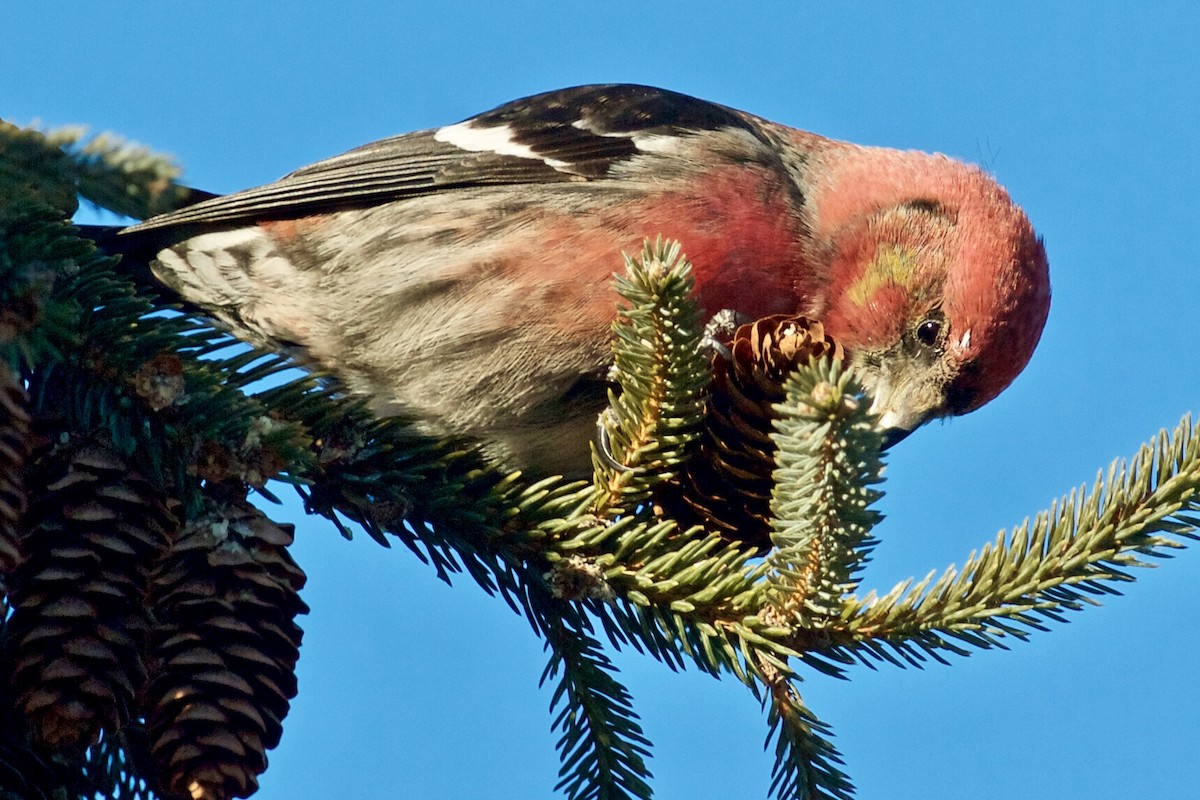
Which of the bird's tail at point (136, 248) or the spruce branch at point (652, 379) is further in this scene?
the bird's tail at point (136, 248)

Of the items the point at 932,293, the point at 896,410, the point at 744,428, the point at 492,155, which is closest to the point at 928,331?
the point at 932,293

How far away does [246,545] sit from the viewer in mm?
2195

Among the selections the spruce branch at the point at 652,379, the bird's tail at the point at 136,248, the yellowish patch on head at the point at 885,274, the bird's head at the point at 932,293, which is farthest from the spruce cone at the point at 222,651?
the yellowish patch on head at the point at 885,274

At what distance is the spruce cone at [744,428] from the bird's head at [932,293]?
0.74 metres

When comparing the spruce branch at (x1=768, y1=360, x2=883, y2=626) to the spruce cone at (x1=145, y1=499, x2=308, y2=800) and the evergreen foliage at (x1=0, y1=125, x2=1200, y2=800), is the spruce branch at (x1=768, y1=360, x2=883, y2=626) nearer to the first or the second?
the evergreen foliage at (x1=0, y1=125, x2=1200, y2=800)

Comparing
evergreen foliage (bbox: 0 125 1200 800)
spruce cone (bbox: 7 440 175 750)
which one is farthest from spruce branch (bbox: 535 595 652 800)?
spruce cone (bbox: 7 440 175 750)

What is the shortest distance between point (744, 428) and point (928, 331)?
103 cm

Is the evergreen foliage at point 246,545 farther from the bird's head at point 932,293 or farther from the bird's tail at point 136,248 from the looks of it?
the bird's head at point 932,293

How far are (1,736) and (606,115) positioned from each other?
271cm

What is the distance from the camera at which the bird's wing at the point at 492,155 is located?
358 cm

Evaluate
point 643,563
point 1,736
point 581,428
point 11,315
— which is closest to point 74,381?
point 11,315

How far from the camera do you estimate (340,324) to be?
3.39 m

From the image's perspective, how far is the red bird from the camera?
3.19 m

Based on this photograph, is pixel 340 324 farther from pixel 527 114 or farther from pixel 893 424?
pixel 893 424
